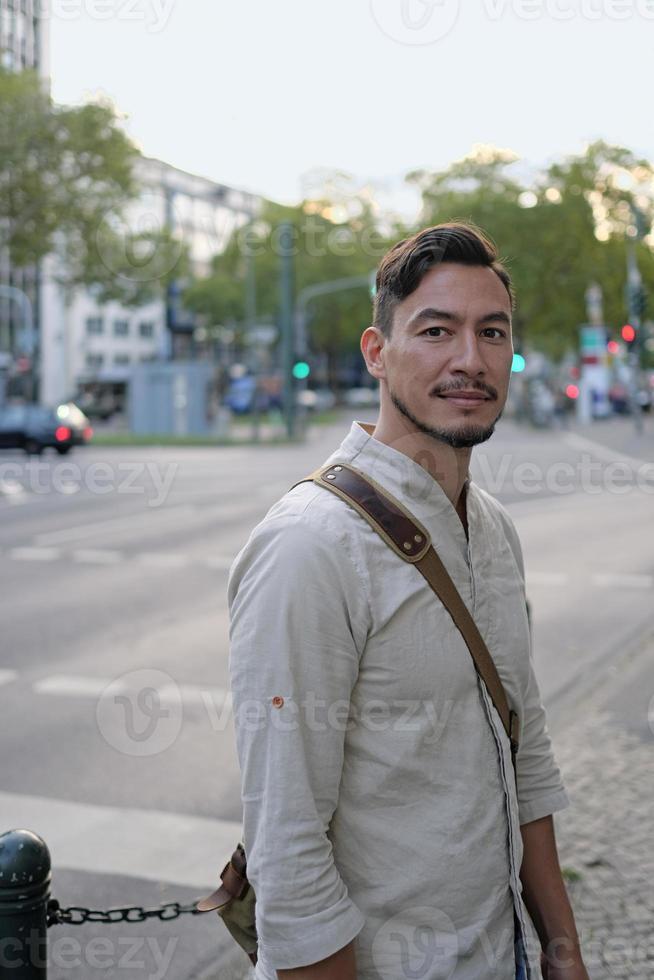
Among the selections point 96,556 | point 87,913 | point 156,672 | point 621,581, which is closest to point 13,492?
point 96,556

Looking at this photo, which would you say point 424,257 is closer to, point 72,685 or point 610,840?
point 610,840

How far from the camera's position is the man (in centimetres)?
181

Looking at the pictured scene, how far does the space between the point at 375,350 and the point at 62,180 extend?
33497mm

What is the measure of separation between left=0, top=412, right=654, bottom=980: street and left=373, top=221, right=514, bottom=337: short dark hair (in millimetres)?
2577

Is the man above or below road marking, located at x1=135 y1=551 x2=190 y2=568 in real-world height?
above

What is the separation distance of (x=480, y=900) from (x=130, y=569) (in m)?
10.7

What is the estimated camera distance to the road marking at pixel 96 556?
13031mm

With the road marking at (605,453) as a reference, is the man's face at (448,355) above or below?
above

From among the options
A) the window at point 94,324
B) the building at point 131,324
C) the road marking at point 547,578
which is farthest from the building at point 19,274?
the road marking at point 547,578

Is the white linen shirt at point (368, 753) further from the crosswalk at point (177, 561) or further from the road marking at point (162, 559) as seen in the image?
the road marking at point (162, 559)

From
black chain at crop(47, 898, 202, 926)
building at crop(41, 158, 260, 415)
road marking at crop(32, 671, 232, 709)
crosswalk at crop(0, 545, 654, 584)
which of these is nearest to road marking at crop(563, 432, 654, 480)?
crosswalk at crop(0, 545, 654, 584)

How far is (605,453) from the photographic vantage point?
108 feet

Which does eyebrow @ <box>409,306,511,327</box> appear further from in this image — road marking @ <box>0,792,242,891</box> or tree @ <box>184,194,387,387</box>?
tree @ <box>184,194,387,387</box>

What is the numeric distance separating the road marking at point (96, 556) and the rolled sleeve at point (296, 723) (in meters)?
11.3
